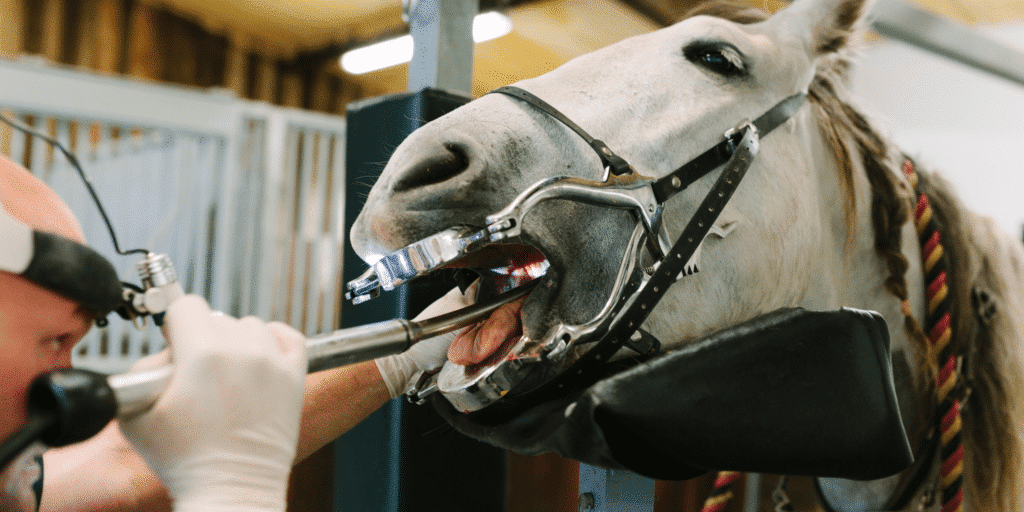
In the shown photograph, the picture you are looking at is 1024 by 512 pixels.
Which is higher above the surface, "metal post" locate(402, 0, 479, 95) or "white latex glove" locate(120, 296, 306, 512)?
"metal post" locate(402, 0, 479, 95)

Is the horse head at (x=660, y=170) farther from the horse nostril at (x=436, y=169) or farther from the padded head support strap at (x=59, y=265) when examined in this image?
the padded head support strap at (x=59, y=265)

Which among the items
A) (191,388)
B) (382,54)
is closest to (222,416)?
(191,388)

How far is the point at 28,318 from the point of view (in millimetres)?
406

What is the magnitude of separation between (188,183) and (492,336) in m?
1.88

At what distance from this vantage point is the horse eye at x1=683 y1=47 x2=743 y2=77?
0.76 metres

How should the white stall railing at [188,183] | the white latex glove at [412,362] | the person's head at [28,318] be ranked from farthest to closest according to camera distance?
the white stall railing at [188,183] < the white latex glove at [412,362] < the person's head at [28,318]

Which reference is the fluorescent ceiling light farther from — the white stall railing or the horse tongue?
the horse tongue

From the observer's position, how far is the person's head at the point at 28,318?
388 millimetres

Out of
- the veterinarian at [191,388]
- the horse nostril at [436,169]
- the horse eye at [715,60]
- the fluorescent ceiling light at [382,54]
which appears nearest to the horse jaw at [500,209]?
the horse nostril at [436,169]

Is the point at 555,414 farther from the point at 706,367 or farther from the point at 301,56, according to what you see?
the point at 301,56

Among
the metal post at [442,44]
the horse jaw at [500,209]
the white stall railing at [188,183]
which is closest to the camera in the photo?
the horse jaw at [500,209]

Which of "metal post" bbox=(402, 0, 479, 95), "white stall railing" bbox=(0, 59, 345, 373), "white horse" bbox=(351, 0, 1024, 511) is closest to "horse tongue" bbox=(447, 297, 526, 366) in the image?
"white horse" bbox=(351, 0, 1024, 511)

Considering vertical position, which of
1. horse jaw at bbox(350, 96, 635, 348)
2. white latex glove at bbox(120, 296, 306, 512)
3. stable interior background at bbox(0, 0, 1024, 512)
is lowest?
white latex glove at bbox(120, 296, 306, 512)

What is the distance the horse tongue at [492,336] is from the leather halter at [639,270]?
0.05 m
